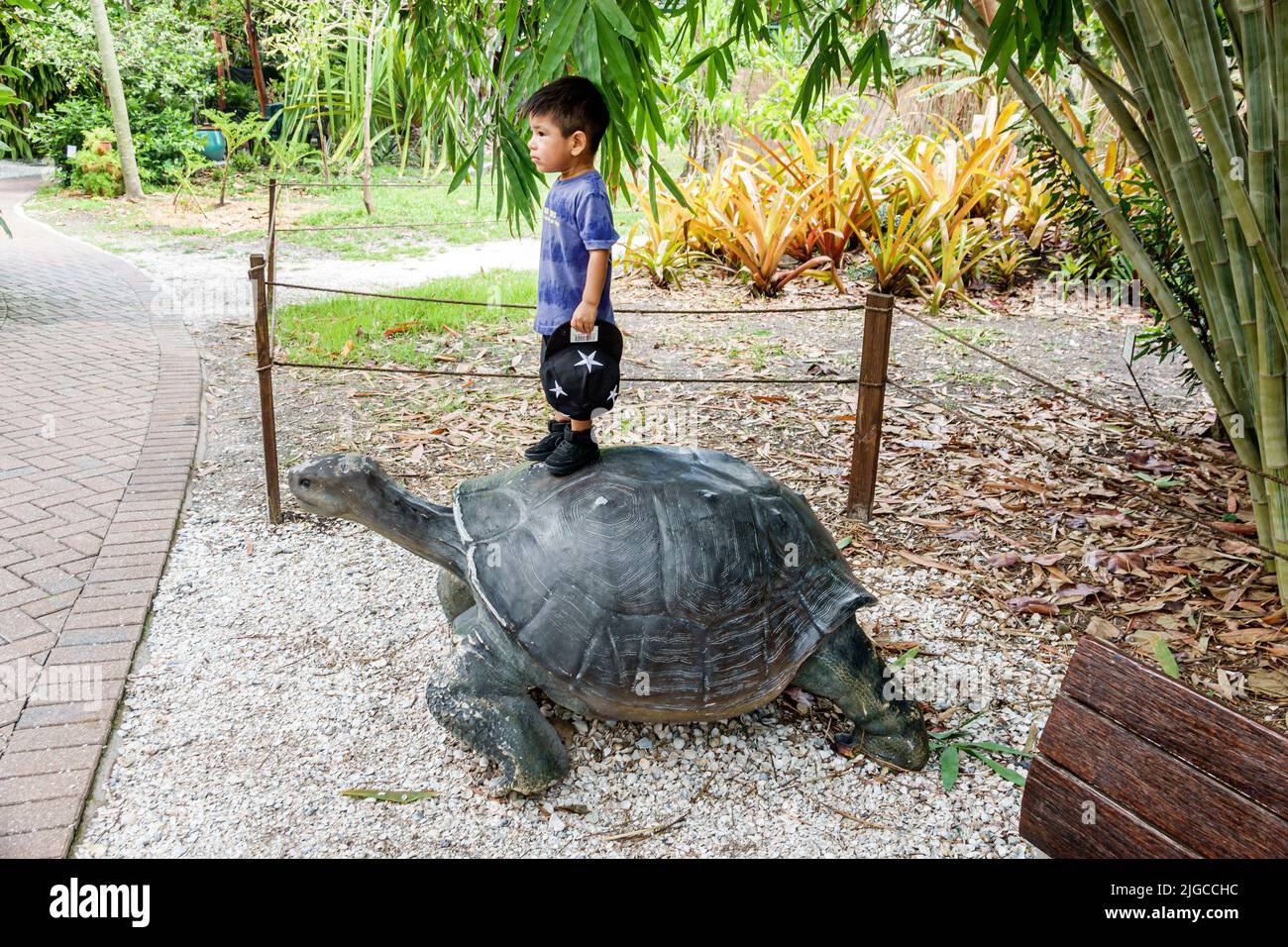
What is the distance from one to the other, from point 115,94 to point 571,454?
498 inches

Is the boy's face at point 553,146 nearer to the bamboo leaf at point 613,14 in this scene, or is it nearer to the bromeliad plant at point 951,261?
the bamboo leaf at point 613,14

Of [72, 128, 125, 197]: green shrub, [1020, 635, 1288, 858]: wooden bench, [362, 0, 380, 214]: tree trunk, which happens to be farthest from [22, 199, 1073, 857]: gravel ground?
[72, 128, 125, 197]: green shrub

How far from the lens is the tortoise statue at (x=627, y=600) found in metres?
2.38

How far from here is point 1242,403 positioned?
3.33 meters

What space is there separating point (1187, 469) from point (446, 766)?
11.9 feet

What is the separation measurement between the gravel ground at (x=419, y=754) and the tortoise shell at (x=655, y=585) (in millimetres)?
268

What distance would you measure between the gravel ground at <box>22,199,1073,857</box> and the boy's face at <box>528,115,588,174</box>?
159cm

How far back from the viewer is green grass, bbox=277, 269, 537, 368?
6172 millimetres

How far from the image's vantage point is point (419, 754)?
262 cm

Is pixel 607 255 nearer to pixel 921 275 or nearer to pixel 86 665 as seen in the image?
pixel 86 665

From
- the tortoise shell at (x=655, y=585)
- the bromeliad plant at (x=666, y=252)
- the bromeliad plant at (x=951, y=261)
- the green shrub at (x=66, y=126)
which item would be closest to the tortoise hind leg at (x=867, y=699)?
the tortoise shell at (x=655, y=585)

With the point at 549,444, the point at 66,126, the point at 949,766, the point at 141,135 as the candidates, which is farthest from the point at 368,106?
the point at 949,766

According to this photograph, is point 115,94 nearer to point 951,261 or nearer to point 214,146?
point 214,146
